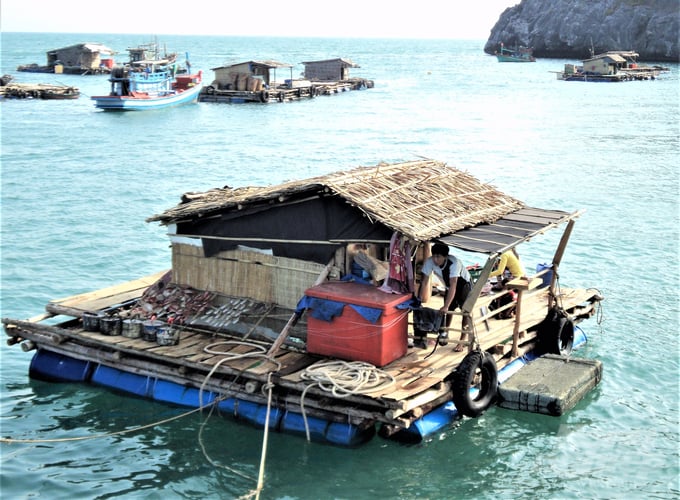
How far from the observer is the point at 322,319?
41.2ft

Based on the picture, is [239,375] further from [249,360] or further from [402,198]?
[402,198]

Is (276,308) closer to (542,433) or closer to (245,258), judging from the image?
(245,258)

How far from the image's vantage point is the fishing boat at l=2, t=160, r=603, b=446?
1216cm

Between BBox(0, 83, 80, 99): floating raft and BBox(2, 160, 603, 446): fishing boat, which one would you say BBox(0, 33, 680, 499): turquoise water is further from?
BBox(0, 83, 80, 99): floating raft

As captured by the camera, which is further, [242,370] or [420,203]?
[420,203]

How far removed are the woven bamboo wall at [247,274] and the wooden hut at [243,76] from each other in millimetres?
53169

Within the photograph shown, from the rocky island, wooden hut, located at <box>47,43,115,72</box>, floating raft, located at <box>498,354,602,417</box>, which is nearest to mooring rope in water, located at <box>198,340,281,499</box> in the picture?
floating raft, located at <box>498,354,602,417</box>

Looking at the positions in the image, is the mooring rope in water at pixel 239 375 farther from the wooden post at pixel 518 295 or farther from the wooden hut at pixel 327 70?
the wooden hut at pixel 327 70

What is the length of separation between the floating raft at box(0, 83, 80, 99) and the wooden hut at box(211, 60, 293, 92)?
11.9 metres

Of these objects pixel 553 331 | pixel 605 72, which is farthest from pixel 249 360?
pixel 605 72

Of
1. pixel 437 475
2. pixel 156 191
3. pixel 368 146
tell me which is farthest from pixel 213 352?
pixel 368 146

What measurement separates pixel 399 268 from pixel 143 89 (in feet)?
168

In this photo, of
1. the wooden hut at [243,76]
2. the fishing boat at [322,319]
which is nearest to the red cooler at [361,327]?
the fishing boat at [322,319]

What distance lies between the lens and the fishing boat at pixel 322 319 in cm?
1216
